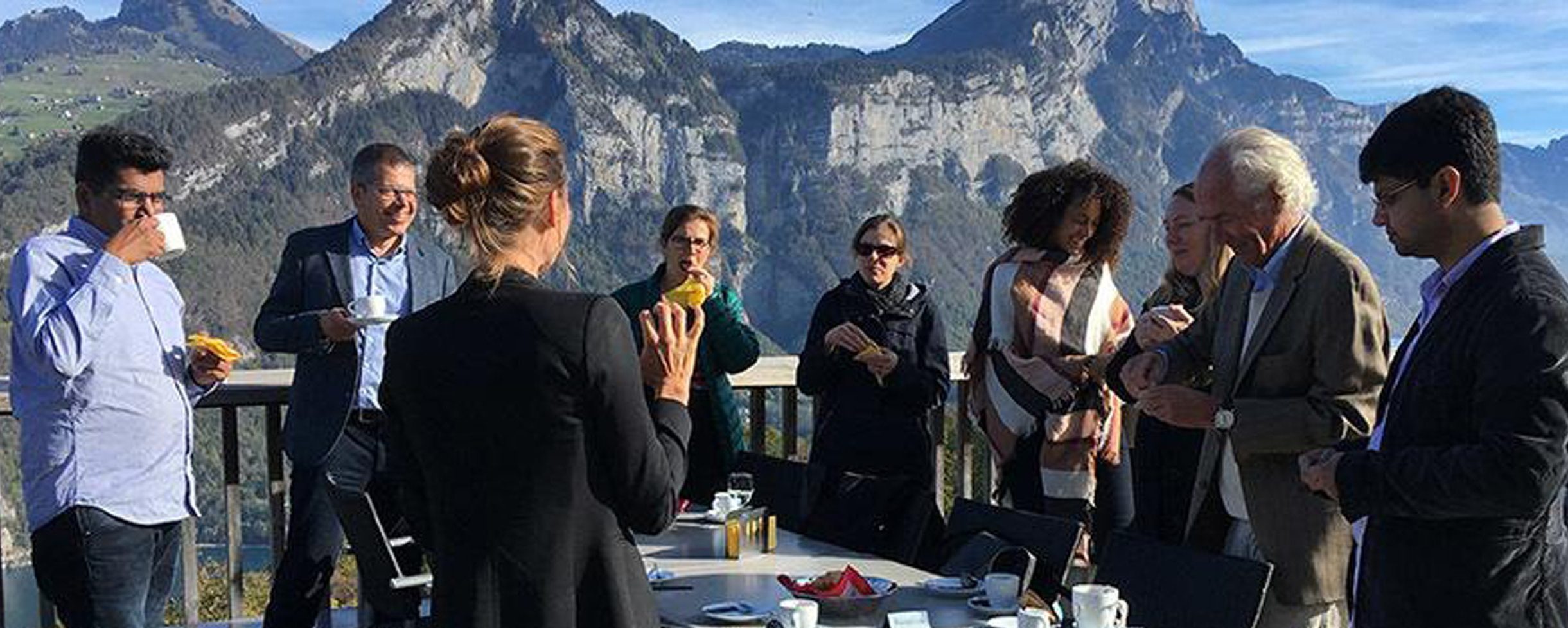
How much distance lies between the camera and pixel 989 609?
9.20 ft

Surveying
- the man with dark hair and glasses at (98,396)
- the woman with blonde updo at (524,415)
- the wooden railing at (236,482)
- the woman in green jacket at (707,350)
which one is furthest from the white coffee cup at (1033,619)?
the wooden railing at (236,482)

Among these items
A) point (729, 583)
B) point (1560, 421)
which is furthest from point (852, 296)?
point (1560, 421)

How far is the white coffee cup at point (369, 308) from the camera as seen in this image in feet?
11.8

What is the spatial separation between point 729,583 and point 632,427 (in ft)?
A: 4.05

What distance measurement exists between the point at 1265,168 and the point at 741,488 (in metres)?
1.71

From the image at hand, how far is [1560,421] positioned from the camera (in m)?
2.04

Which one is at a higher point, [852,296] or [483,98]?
[483,98]

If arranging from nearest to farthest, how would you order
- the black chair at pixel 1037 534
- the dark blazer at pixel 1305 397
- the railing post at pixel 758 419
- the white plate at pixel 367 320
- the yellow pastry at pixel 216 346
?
the dark blazer at pixel 1305 397 < the black chair at pixel 1037 534 < the yellow pastry at pixel 216 346 < the white plate at pixel 367 320 < the railing post at pixel 758 419

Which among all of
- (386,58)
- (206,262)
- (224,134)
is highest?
(386,58)

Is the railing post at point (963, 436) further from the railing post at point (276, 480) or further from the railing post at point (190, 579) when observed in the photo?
the railing post at point (190, 579)

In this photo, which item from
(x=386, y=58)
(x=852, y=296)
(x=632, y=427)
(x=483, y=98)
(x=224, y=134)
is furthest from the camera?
(x=483, y=98)

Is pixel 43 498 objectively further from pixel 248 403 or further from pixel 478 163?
pixel 478 163

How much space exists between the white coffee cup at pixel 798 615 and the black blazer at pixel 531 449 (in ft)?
1.66

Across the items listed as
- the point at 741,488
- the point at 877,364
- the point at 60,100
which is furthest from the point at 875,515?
the point at 60,100
